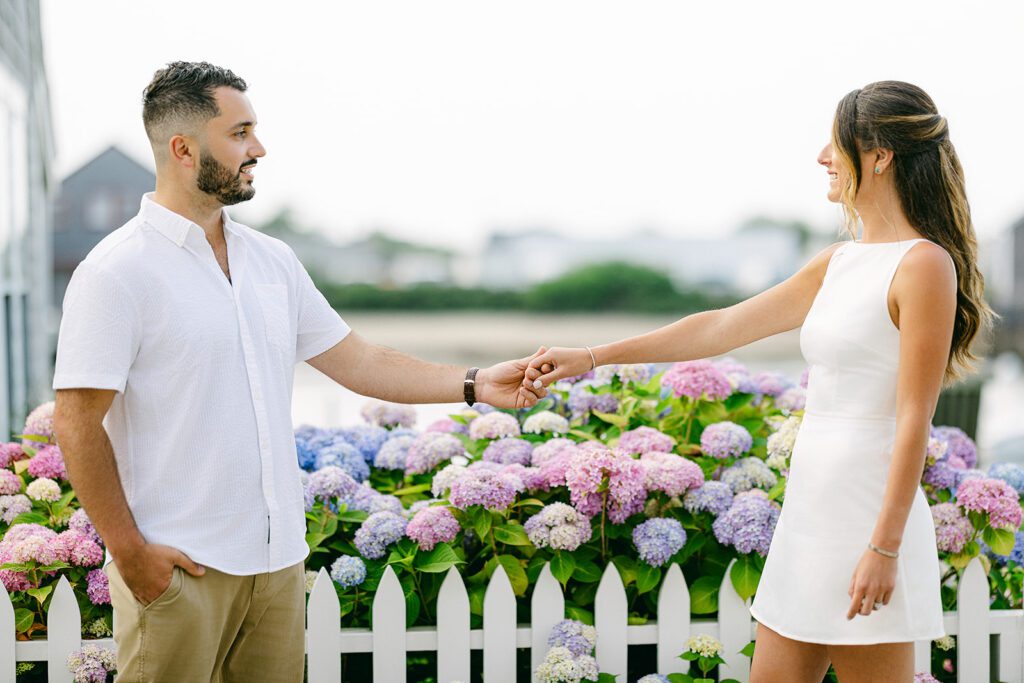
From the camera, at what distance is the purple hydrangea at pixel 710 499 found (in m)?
2.63

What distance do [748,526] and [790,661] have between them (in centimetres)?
64

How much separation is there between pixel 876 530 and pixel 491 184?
34.1 metres

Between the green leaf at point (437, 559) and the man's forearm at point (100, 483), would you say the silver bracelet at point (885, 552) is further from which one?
the man's forearm at point (100, 483)

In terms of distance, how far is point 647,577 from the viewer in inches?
102

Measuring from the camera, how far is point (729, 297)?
1328 inches

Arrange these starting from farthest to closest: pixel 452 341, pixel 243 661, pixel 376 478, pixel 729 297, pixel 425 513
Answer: pixel 729 297 < pixel 452 341 < pixel 376 478 < pixel 425 513 < pixel 243 661

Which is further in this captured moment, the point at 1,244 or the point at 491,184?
the point at 491,184

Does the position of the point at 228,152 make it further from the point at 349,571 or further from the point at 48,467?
the point at 48,467

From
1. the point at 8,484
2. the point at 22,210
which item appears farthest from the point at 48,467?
the point at 22,210

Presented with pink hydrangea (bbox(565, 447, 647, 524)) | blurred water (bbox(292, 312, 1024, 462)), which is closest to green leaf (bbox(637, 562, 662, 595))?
pink hydrangea (bbox(565, 447, 647, 524))

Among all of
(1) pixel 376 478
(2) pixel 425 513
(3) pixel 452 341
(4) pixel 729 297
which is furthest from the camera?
(4) pixel 729 297

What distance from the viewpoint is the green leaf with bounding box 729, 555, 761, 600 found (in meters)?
2.54

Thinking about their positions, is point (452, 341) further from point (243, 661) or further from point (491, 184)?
point (243, 661)

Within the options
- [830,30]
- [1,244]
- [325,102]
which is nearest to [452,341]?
[325,102]
